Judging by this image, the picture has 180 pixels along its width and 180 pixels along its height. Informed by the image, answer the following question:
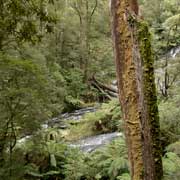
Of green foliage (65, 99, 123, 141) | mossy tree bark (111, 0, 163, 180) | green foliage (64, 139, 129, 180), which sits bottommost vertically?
green foliage (64, 139, 129, 180)

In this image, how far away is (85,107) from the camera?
18.3 m

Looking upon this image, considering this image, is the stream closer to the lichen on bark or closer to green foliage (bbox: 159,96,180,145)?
green foliage (bbox: 159,96,180,145)

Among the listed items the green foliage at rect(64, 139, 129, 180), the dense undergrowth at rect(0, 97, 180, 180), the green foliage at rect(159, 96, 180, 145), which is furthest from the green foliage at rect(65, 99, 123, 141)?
the green foliage at rect(64, 139, 129, 180)

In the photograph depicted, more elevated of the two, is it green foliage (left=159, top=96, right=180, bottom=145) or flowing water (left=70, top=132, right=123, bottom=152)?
green foliage (left=159, top=96, right=180, bottom=145)

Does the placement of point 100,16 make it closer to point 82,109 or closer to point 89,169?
point 82,109

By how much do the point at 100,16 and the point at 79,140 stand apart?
13371 mm

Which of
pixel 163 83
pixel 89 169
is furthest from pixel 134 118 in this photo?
pixel 163 83

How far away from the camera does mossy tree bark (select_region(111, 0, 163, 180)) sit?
3020 millimetres

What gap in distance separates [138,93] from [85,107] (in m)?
15.3

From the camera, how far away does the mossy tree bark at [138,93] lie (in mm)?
3020

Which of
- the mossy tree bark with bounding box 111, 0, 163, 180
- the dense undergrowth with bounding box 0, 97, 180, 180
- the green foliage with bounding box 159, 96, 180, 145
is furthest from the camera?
the green foliage with bounding box 159, 96, 180, 145

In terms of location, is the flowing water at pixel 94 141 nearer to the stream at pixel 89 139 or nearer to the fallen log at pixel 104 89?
the stream at pixel 89 139

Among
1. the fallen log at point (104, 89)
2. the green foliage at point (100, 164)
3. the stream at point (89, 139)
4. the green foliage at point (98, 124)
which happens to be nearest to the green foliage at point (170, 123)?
the green foliage at point (100, 164)

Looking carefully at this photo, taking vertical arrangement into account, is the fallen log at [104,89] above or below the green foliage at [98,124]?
above
